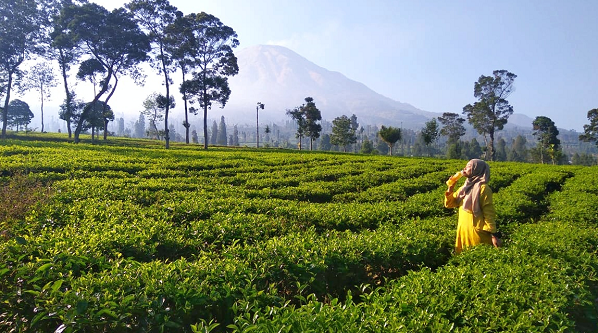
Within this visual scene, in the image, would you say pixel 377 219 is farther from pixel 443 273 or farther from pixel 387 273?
pixel 443 273

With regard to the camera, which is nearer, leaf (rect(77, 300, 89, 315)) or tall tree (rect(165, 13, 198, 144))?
leaf (rect(77, 300, 89, 315))

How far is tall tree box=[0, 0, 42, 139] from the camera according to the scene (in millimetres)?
30719

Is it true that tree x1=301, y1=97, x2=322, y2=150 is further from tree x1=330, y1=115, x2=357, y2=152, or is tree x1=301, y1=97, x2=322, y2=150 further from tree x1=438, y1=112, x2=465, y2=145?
tree x1=438, y1=112, x2=465, y2=145

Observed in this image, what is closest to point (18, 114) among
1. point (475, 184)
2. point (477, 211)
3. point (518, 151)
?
point (475, 184)

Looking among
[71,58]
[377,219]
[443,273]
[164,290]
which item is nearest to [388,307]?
→ [443,273]

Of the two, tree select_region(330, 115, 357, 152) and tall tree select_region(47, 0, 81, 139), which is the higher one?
tall tree select_region(47, 0, 81, 139)

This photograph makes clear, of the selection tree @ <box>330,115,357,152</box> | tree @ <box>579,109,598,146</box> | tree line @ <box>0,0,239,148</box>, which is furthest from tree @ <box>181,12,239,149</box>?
tree @ <box>579,109,598,146</box>

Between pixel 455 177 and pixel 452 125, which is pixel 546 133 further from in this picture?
pixel 455 177

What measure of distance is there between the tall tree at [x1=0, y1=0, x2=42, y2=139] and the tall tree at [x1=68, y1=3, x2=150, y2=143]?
4.44m

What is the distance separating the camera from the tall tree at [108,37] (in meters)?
30.7

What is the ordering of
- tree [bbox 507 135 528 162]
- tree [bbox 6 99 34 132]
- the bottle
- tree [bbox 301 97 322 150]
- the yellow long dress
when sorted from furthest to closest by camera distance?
tree [bbox 507 135 528 162] → tree [bbox 6 99 34 132] → tree [bbox 301 97 322 150] → the bottle → the yellow long dress

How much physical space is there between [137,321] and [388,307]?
238cm

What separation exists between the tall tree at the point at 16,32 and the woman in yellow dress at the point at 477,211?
40.9m

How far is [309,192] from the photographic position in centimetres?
1086
